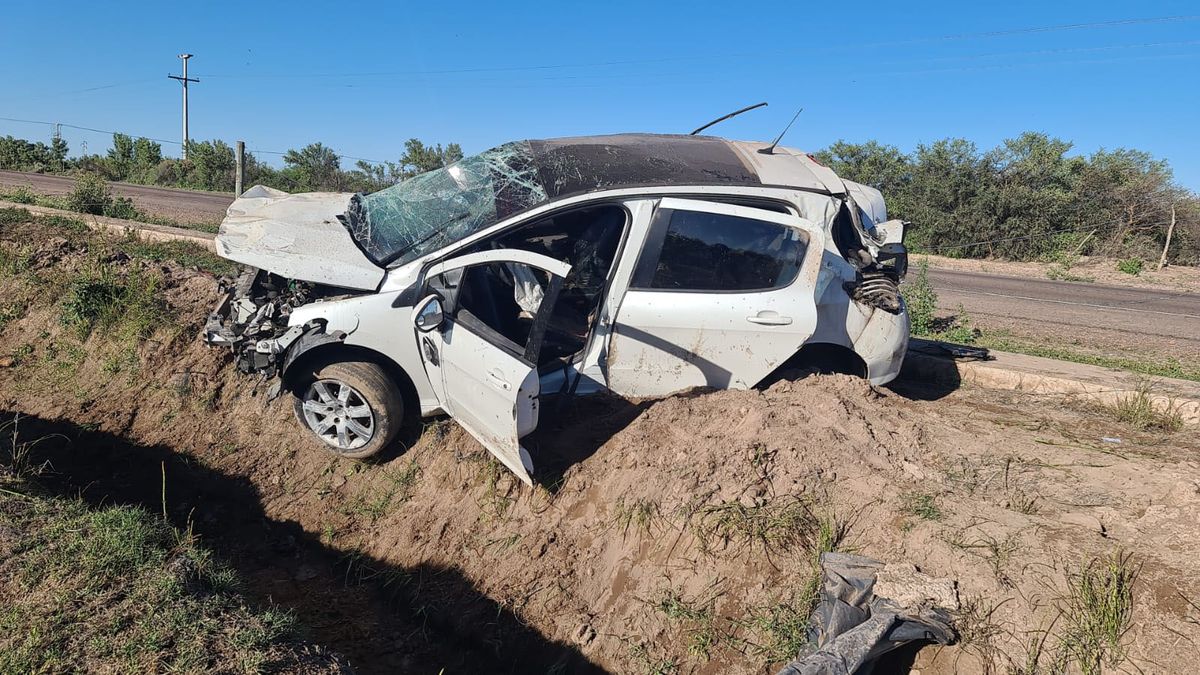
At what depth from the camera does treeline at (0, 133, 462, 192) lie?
2414 cm

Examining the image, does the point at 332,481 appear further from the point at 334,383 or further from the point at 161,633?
the point at 161,633

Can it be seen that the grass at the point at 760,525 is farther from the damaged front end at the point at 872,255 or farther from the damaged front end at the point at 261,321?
the damaged front end at the point at 261,321

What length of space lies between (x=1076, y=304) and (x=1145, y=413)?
11.3m

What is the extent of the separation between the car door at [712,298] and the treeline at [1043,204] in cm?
2492

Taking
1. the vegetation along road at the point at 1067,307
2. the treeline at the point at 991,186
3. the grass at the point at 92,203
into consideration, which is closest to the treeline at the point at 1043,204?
the treeline at the point at 991,186

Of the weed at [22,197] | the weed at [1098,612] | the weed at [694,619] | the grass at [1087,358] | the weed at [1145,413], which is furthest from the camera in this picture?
the weed at [22,197]

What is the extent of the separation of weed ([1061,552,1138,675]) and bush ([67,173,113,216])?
11552 millimetres

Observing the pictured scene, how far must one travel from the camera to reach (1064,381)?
19.1 ft

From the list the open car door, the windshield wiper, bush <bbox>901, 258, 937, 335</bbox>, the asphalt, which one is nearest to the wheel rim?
the open car door

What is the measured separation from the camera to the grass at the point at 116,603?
2.47 meters

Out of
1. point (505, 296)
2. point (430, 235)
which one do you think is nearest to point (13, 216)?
point (430, 235)

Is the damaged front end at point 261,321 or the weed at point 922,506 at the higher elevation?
the damaged front end at point 261,321

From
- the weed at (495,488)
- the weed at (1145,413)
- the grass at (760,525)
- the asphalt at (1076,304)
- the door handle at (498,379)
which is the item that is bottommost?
the weed at (495,488)

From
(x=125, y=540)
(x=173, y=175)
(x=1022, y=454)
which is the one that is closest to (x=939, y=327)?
(x=1022, y=454)
